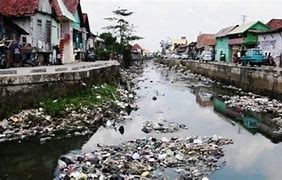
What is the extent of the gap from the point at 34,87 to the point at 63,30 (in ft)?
46.0

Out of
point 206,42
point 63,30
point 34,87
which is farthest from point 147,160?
point 206,42

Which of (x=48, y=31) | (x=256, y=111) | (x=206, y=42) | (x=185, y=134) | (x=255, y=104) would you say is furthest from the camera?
(x=206, y=42)

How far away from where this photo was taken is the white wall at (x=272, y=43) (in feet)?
115

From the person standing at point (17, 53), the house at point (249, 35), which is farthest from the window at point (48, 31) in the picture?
the house at point (249, 35)

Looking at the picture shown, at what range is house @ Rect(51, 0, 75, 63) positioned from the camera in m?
26.4

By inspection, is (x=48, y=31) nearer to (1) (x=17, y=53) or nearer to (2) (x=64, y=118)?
(1) (x=17, y=53)

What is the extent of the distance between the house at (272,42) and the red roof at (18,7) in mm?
20938

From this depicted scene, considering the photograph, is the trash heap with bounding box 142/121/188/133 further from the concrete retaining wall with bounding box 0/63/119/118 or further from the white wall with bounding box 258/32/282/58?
the white wall with bounding box 258/32/282/58

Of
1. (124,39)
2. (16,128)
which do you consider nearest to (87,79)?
(16,128)

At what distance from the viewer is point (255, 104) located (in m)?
21.2

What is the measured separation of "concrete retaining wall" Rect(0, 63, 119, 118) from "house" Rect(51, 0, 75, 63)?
9.01 metres

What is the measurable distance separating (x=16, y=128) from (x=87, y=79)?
6358mm

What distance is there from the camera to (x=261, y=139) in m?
14.2

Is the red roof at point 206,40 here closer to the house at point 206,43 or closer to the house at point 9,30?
the house at point 206,43
